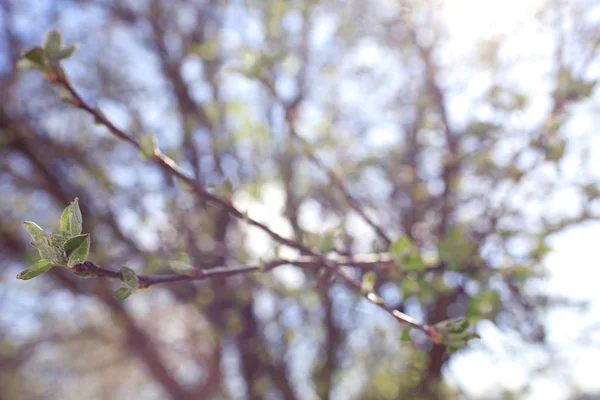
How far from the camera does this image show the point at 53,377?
7930 millimetres

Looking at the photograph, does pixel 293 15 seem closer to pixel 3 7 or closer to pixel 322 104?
pixel 322 104

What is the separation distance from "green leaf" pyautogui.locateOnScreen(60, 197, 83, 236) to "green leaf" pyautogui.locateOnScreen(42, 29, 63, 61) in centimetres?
66

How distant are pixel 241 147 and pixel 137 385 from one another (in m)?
7.79

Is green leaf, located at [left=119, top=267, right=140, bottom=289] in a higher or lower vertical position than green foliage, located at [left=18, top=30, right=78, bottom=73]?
lower

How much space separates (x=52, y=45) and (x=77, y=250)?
30.4 inches

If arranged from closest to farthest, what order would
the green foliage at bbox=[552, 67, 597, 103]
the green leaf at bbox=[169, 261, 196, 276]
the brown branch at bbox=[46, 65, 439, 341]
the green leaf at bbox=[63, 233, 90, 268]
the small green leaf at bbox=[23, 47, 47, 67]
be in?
1. the green leaf at bbox=[63, 233, 90, 268]
2. the green leaf at bbox=[169, 261, 196, 276]
3. the brown branch at bbox=[46, 65, 439, 341]
4. the small green leaf at bbox=[23, 47, 47, 67]
5. the green foliage at bbox=[552, 67, 597, 103]

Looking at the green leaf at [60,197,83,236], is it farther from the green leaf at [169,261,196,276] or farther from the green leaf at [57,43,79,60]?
the green leaf at [57,43,79,60]

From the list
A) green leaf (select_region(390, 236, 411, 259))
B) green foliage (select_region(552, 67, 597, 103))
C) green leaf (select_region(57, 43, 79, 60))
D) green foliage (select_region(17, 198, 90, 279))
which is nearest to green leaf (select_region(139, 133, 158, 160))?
green leaf (select_region(57, 43, 79, 60))

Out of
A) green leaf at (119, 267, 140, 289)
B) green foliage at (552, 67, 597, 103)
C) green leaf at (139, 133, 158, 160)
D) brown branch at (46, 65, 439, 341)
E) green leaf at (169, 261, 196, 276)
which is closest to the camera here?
green leaf at (119, 267, 140, 289)

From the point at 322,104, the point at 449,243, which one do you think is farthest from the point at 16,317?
the point at 449,243

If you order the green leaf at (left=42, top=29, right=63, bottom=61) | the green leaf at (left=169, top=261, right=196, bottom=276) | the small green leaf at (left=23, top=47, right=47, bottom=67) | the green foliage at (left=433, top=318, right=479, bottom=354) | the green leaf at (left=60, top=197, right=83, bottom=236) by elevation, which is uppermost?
the green leaf at (left=42, top=29, right=63, bottom=61)

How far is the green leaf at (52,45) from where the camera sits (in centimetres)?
143

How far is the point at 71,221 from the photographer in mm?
987

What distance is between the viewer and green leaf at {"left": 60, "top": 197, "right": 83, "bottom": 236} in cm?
98
